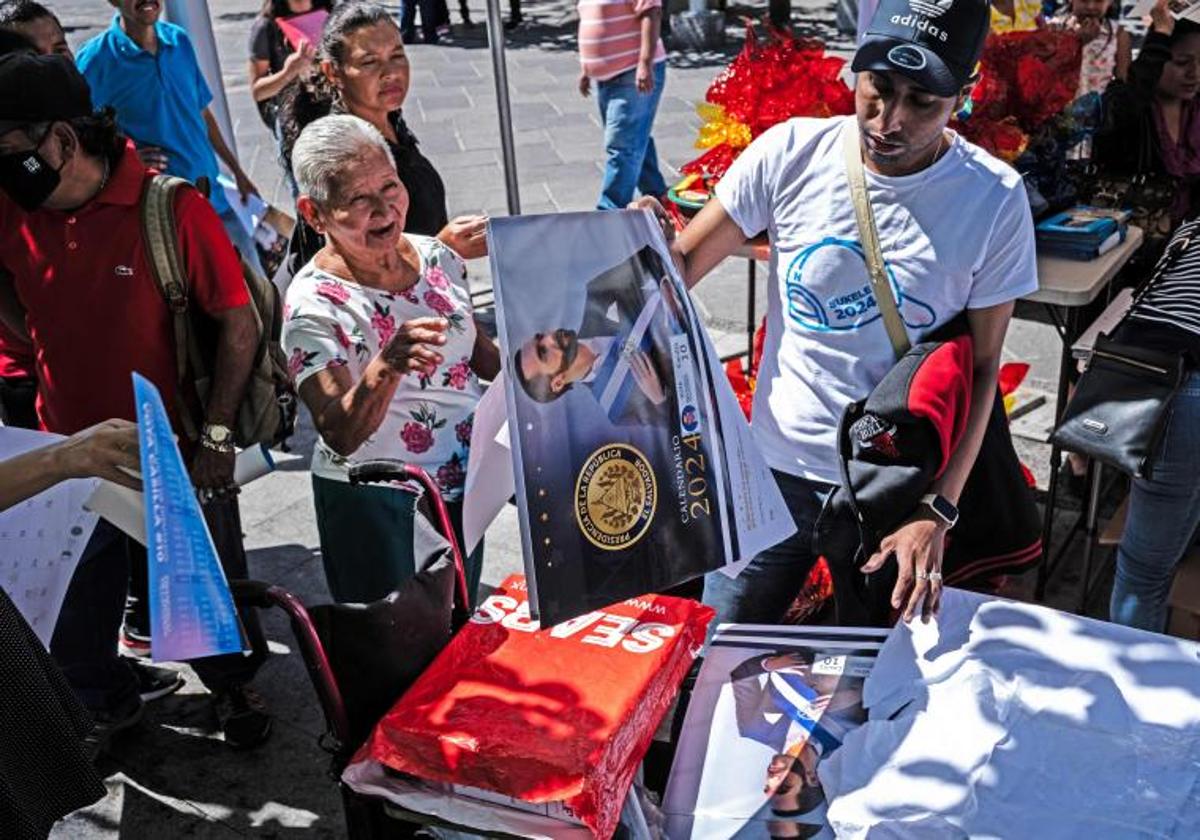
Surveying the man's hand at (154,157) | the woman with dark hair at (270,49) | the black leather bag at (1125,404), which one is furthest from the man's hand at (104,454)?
the woman with dark hair at (270,49)

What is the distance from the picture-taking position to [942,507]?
2092mm

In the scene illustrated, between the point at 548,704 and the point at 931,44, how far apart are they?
4.33 ft

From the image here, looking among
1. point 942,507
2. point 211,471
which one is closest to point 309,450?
point 211,471

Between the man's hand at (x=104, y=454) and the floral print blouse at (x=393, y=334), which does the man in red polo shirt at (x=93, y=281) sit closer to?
the floral print blouse at (x=393, y=334)

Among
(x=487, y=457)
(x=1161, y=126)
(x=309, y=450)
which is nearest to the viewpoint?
(x=487, y=457)

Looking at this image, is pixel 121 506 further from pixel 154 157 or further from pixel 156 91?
pixel 156 91

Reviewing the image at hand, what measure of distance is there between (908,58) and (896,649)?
103cm

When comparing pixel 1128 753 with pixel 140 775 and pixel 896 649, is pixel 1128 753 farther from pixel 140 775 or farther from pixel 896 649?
pixel 140 775

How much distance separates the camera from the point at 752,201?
2.34 meters

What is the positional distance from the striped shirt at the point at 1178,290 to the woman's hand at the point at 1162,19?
174cm

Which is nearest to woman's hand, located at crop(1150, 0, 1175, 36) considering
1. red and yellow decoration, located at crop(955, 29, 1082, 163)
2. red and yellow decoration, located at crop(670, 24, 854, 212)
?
red and yellow decoration, located at crop(955, 29, 1082, 163)

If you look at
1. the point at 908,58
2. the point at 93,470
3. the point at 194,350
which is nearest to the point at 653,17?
the point at 194,350

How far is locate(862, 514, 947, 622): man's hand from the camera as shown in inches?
74.3

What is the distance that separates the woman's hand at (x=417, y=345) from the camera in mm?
2252
